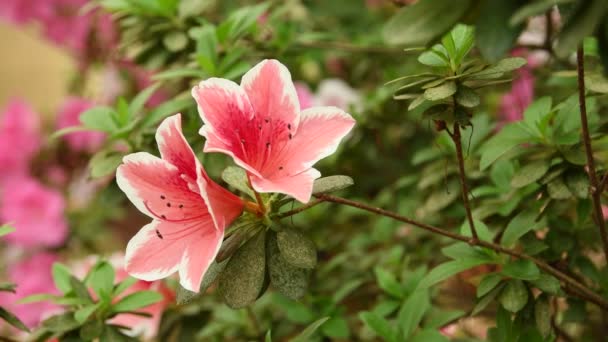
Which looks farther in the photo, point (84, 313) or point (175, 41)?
point (175, 41)

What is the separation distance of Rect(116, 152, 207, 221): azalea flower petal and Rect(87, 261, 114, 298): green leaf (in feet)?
0.72

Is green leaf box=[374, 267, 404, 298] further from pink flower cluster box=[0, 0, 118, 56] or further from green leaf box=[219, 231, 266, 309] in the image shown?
pink flower cluster box=[0, 0, 118, 56]

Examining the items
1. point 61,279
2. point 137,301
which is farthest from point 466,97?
point 61,279

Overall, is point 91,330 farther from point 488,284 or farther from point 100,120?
point 488,284

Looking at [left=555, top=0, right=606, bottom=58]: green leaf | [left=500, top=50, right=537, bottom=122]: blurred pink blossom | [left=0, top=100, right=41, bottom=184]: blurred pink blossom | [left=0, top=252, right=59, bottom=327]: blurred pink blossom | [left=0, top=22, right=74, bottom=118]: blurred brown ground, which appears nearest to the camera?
[left=555, top=0, right=606, bottom=58]: green leaf

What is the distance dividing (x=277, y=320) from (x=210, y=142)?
522 millimetres

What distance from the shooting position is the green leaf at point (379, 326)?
2.50 ft

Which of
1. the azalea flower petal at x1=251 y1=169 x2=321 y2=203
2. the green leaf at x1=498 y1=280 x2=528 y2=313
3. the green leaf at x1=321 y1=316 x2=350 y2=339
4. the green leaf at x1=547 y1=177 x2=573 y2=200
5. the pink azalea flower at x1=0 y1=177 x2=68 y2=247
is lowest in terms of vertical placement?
the pink azalea flower at x1=0 y1=177 x2=68 y2=247

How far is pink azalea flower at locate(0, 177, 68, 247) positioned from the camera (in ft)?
5.49

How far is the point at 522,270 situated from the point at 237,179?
11.4 inches

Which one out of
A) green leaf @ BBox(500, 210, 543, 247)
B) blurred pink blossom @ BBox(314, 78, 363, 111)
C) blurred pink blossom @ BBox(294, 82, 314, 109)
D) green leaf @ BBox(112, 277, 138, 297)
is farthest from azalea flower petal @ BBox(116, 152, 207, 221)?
blurred pink blossom @ BBox(314, 78, 363, 111)

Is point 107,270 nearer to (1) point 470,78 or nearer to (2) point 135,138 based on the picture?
(2) point 135,138

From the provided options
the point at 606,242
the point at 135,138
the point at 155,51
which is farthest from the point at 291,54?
the point at 606,242

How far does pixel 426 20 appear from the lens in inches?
20.0
